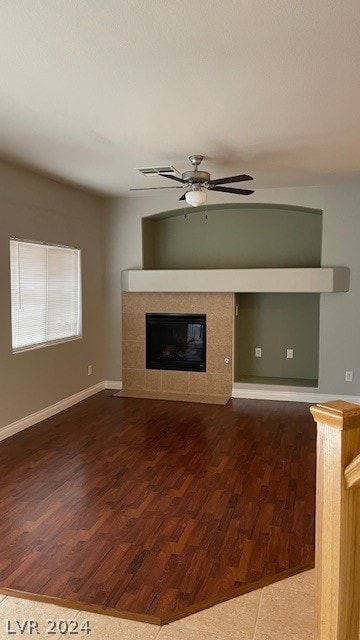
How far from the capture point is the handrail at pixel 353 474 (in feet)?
3.79

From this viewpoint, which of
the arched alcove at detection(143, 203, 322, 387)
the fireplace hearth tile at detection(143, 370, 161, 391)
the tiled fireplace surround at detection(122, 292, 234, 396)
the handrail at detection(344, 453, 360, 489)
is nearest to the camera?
the handrail at detection(344, 453, 360, 489)

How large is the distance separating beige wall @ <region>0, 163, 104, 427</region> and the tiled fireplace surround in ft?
1.36

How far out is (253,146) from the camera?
4160mm

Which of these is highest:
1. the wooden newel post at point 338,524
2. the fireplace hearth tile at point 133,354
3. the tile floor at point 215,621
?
the wooden newel post at point 338,524

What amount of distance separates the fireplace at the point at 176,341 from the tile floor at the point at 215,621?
420 centimetres

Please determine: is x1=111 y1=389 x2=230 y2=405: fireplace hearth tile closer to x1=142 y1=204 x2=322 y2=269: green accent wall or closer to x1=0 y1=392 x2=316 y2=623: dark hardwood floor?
x1=0 y1=392 x2=316 y2=623: dark hardwood floor

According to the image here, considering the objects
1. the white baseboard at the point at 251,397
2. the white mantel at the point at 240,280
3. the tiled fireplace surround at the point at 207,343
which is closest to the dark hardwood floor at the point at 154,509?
the white baseboard at the point at 251,397

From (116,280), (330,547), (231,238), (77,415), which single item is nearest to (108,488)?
(77,415)

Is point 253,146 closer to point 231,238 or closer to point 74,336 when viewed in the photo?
point 231,238

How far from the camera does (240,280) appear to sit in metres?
6.14

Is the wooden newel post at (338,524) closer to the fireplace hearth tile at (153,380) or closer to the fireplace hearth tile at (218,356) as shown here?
the fireplace hearth tile at (218,356)

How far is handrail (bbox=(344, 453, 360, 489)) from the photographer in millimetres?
1156

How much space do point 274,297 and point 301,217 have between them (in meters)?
1.12

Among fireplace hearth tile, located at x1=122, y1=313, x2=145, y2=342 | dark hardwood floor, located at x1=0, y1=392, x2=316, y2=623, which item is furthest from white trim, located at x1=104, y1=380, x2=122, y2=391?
dark hardwood floor, located at x1=0, y1=392, x2=316, y2=623
